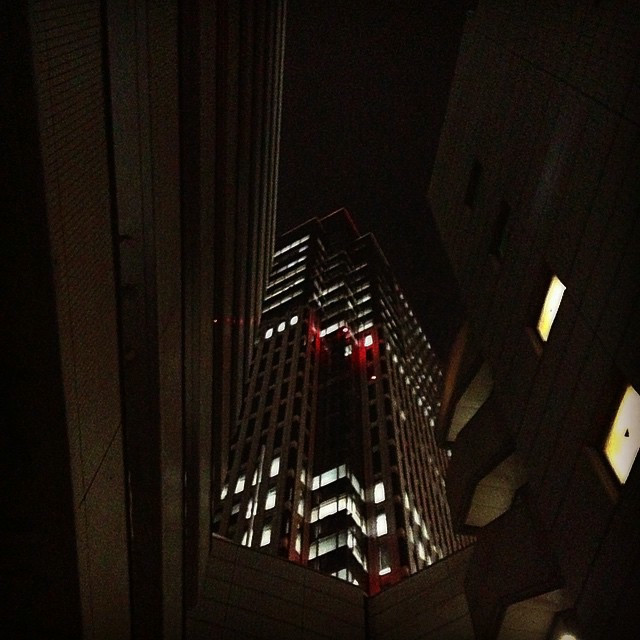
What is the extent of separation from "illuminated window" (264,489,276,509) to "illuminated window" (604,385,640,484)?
139 ft

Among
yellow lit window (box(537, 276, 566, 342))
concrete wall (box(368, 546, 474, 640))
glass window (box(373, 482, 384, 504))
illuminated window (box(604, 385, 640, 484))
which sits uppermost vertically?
glass window (box(373, 482, 384, 504))

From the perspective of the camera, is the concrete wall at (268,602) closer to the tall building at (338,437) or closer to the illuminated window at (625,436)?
the illuminated window at (625,436)

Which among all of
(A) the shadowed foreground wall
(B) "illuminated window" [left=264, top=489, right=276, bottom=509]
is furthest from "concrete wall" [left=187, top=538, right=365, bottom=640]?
(B) "illuminated window" [left=264, top=489, right=276, bottom=509]

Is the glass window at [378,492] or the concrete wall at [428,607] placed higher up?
the glass window at [378,492]

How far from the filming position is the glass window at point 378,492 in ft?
164

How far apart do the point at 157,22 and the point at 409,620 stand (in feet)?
53.5

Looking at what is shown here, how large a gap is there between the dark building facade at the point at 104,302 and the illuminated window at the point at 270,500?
33209 millimetres

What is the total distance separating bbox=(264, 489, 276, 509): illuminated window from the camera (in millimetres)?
47284

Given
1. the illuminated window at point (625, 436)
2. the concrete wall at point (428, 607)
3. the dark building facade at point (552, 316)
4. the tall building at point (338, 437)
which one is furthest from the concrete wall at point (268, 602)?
the tall building at point (338, 437)

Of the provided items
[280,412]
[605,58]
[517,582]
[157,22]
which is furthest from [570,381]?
[280,412]

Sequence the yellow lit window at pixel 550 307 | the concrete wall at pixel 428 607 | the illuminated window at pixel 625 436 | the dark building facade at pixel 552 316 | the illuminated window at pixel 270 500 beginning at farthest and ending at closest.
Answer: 1. the illuminated window at pixel 270 500
2. the concrete wall at pixel 428 607
3. the yellow lit window at pixel 550 307
4. the dark building facade at pixel 552 316
5. the illuminated window at pixel 625 436

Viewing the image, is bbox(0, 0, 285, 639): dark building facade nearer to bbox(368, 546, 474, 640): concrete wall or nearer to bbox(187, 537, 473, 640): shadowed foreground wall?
bbox(187, 537, 473, 640): shadowed foreground wall

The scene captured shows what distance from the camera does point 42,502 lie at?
22.9 ft

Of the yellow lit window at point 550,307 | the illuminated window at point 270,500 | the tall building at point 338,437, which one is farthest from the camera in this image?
the illuminated window at point 270,500
